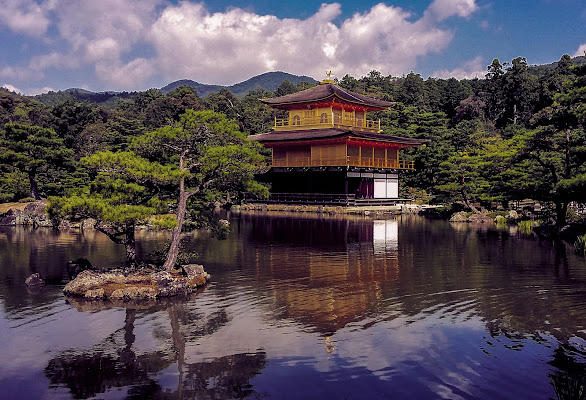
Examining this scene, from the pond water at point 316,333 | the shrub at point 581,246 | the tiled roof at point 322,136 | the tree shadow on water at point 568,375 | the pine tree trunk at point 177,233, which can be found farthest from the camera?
the tiled roof at point 322,136

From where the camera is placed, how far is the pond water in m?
8.43

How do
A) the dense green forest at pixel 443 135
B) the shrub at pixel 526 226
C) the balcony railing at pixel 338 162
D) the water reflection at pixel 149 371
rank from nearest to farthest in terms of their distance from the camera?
the water reflection at pixel 149 371, the dense green forest at pixel 443 135, the shrub at pixel 526 226, the balcony railing at pixel 338 162

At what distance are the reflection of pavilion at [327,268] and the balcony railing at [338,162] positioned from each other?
12452 mm

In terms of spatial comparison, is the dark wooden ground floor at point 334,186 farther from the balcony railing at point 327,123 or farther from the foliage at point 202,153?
the foliage at point 202,153

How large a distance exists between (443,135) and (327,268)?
38216 mm

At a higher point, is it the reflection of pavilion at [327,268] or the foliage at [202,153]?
the foliage at [202,153]

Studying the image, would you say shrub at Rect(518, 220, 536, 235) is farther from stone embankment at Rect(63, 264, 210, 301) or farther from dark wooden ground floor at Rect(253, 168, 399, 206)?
stone embankment at Rect(63, 264, 210, 301)

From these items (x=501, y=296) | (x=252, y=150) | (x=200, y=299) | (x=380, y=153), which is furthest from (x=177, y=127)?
(x=380, y=153)

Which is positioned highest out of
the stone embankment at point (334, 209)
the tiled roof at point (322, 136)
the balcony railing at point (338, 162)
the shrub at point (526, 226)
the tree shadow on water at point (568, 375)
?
the tiled roof at point (322, 136)

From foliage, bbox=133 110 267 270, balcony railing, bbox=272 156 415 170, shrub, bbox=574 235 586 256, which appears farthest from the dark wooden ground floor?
foliage, bbox=133 110 267 270

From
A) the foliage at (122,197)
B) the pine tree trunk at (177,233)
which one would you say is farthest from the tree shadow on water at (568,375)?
the pine tree trunk at (177,233)

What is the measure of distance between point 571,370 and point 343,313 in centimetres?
499

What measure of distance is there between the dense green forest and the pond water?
5058 millimetres

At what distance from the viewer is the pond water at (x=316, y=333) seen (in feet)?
27.7
